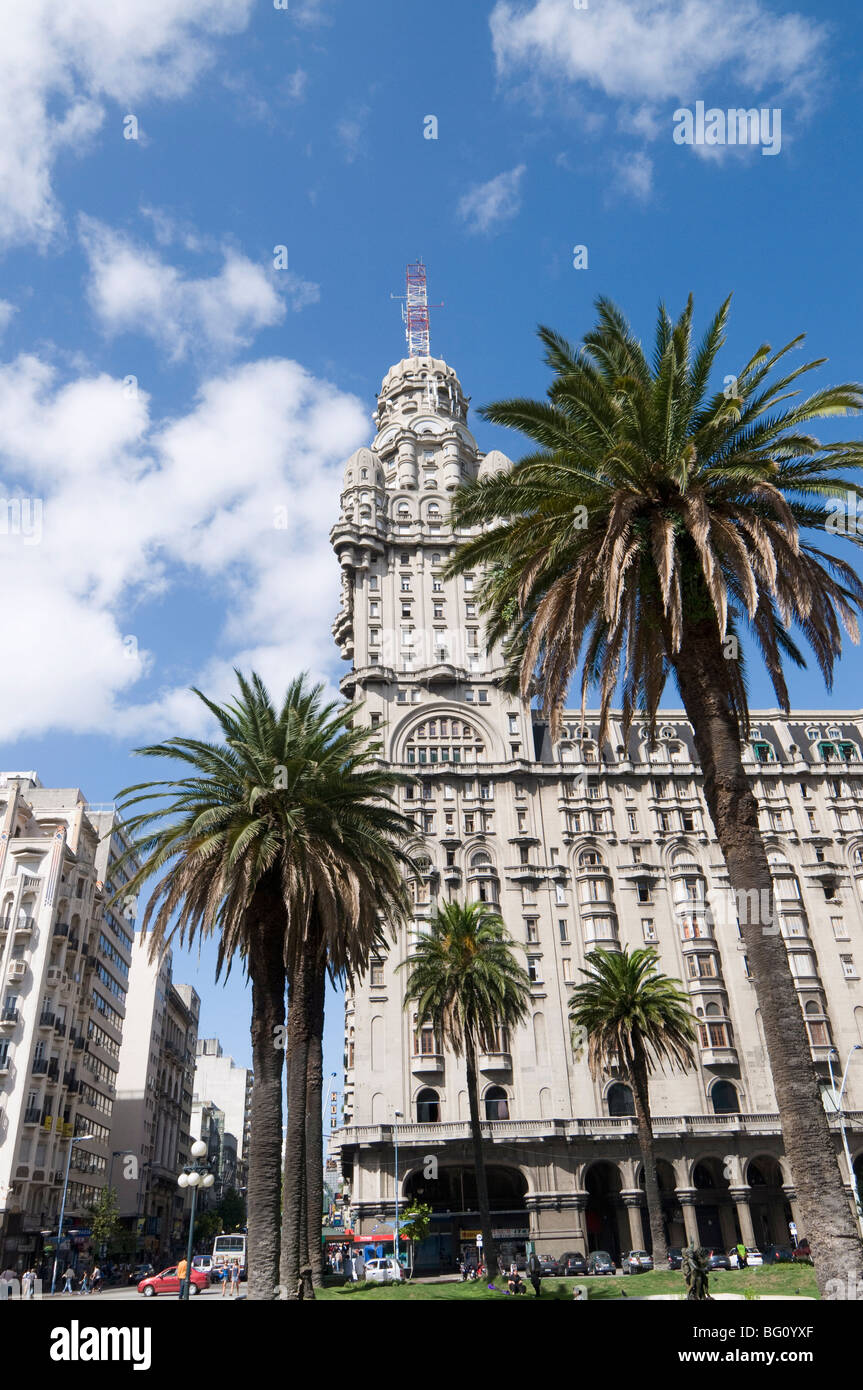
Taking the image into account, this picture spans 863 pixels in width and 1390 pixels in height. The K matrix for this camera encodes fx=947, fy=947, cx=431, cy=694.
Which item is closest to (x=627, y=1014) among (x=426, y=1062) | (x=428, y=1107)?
(x=426, y=1062)

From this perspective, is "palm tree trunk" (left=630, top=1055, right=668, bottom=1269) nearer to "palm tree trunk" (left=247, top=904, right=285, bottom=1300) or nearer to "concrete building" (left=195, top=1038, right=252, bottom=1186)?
"palm tree trunk" (left=247, top=904, right=285, bottom=1300)

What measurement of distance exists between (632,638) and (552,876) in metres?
54.9

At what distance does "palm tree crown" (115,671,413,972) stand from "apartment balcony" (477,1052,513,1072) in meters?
38.8

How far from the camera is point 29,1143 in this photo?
56062 millimetres

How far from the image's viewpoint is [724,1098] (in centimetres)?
6644

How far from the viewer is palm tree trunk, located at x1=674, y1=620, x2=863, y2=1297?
46.4ft

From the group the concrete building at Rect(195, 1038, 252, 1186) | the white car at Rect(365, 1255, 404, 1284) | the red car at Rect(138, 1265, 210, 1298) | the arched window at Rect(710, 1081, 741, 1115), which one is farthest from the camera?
the concrete building at Rect(195, 1038, 252, 1186)

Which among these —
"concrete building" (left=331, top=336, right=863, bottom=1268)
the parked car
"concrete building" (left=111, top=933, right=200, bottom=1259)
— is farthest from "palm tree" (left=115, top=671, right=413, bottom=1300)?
"concrete building" (left=111, top=933, right=200, bottom=1259)

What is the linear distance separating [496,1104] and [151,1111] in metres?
49.4

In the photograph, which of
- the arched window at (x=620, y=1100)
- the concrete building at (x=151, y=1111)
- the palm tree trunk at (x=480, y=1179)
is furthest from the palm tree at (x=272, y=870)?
the concrete building at (x=151, y=1111)

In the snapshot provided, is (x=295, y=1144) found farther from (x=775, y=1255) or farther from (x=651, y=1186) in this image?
(x=775, y=1255)

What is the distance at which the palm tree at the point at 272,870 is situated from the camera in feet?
80.6
